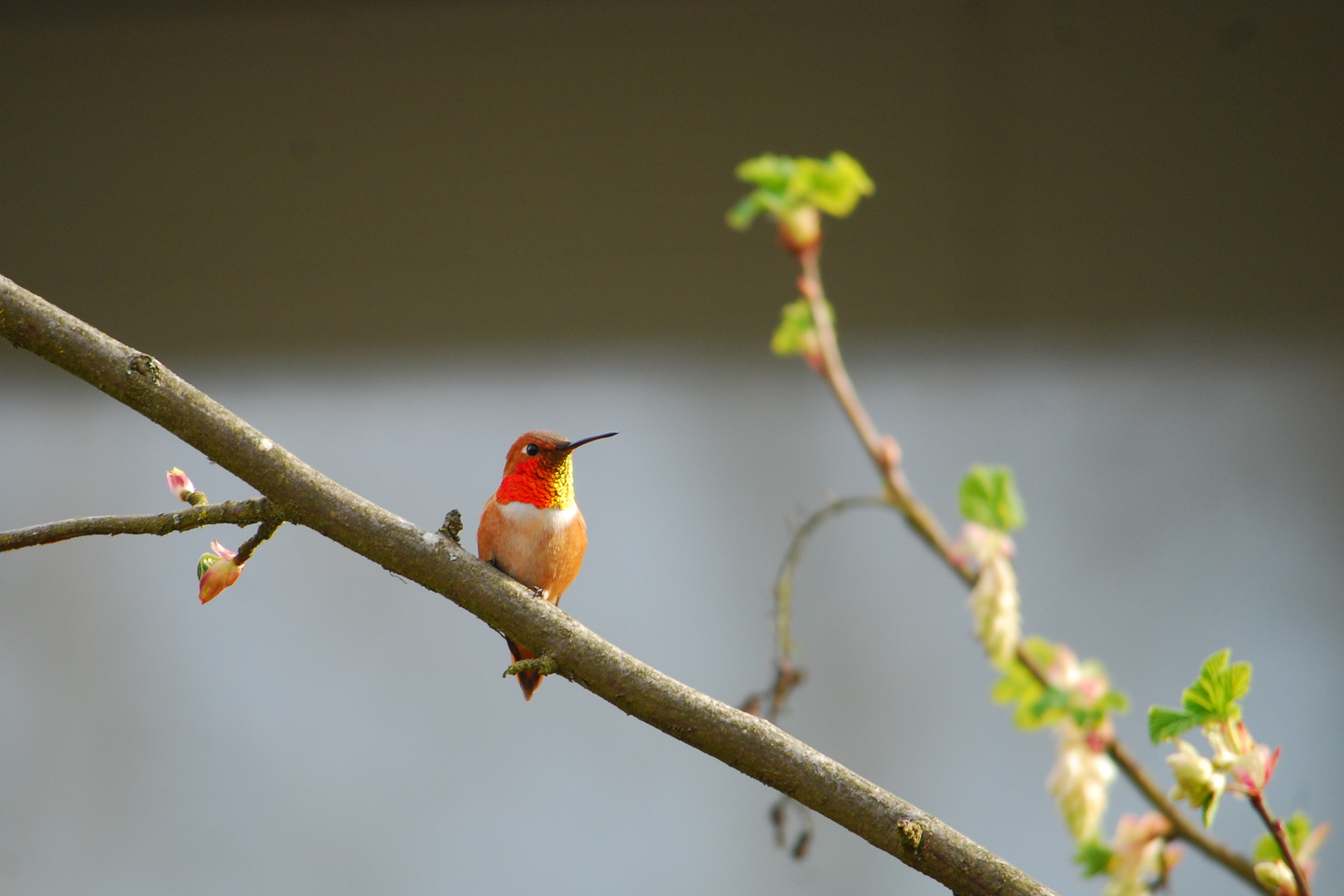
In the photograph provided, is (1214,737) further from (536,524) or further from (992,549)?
(536,524)

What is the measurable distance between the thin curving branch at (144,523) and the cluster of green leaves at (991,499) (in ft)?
1.44

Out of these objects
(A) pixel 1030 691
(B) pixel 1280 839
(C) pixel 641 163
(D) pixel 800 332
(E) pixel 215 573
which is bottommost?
(E) pixel 215 573

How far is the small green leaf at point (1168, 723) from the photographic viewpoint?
48 cm

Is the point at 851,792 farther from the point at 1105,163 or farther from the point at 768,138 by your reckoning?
the point at 1105,163

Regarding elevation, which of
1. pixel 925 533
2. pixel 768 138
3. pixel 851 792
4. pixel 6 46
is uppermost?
pixel 768 138

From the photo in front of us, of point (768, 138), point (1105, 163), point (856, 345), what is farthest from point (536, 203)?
point (1105, 163)

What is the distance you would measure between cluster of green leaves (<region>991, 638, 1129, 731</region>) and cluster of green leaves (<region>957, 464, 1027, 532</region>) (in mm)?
138

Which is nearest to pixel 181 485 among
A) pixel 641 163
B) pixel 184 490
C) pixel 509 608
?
pixel 184 490

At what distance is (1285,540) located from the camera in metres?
1.59

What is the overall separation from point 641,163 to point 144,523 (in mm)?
1413

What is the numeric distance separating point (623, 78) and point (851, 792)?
5.08 feet

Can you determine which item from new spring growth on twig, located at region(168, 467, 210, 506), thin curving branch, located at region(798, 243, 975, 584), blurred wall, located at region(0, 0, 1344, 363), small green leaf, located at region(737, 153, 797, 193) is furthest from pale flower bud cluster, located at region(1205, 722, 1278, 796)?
blurred wall, located at region(0, 0, 1344, 363)

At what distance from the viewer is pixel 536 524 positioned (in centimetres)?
68

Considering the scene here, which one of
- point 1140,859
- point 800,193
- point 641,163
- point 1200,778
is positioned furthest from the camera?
point 641,163
